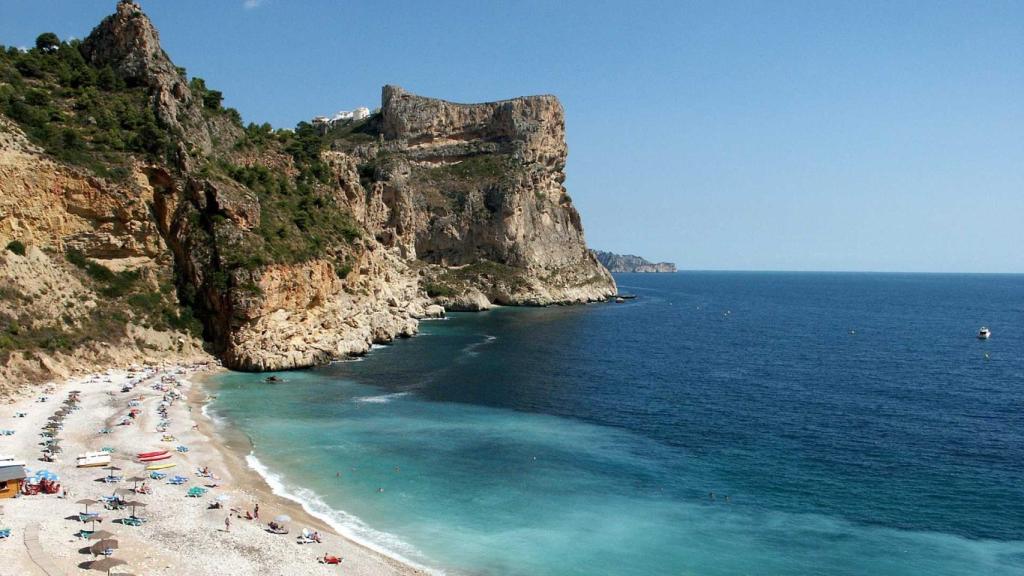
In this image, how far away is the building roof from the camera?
3103 cm

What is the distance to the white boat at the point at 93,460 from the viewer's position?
36.2m

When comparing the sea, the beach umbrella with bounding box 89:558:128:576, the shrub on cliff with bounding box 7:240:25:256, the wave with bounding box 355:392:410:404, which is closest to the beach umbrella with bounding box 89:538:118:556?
the beach umbrella with bounding box 89:558:128:576

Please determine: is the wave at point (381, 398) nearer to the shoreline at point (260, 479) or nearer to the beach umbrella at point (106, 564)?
the shoreline at point (260, 479)

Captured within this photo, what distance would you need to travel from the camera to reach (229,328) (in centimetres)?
6562

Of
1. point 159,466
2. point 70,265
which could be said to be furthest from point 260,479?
point 70,265

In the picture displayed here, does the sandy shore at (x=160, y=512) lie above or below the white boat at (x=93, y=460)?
below

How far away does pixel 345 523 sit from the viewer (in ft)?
105

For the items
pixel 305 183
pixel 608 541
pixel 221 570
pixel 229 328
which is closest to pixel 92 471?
pixel 221 570

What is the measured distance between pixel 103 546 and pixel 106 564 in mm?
890

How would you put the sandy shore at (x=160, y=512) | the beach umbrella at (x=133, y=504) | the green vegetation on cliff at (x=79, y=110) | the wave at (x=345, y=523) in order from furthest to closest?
the green vegetation on cliff at (x=79, y=110)
the beach umbrella at (x=133, y=504)
the wave at (x=345, y=523)
the sandy shore at (x=160, y=512)

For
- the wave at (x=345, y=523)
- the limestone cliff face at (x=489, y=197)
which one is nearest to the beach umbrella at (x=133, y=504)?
the wave at (x=345, y=523)

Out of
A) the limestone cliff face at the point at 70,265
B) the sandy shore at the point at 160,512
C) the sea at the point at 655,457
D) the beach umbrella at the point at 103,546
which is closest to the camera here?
the beach umbrella at the point at 103,546

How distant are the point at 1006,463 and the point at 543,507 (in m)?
28.3

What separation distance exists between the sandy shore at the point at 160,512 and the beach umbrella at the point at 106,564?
0.85 feet
